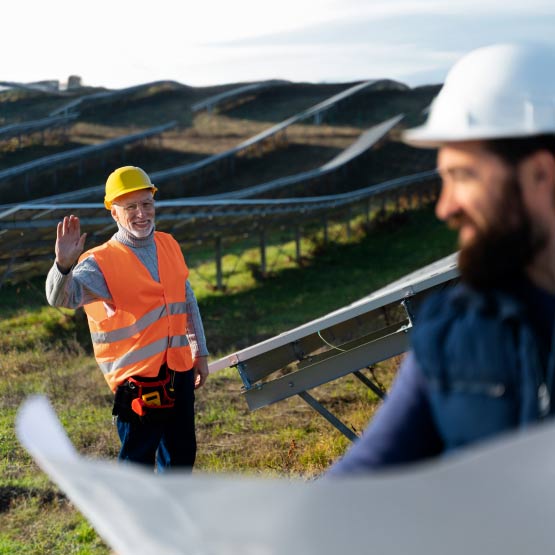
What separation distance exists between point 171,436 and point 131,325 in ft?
1.94

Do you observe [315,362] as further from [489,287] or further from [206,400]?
[489,287]

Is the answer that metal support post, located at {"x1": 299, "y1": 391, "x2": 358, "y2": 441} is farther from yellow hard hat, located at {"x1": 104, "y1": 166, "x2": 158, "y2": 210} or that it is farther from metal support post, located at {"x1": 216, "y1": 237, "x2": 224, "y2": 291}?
metal support post, located at {"x1": 216, "y1": 237, "x2": 224, "y2": 291}

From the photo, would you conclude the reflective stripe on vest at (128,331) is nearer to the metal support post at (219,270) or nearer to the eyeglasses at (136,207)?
the eyeglasses at (136,207)

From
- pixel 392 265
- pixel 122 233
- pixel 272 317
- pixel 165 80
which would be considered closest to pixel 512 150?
pixel 122 233

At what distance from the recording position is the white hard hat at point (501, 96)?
1.33 meters

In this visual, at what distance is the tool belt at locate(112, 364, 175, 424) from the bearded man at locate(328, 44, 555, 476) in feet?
10.5

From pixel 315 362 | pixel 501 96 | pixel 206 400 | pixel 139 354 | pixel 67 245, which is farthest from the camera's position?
pixel 206 400

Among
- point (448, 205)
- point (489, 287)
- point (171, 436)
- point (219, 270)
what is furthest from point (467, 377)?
point (219, 270)

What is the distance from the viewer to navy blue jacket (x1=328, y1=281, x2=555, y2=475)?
1.25 meters

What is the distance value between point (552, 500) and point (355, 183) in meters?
29.8

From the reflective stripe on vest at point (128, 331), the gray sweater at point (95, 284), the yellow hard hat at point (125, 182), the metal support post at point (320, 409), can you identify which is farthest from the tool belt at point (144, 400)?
the yellow hard hat at point (125, 182)

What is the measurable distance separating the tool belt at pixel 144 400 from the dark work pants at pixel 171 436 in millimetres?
47

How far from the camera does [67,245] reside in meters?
4.30

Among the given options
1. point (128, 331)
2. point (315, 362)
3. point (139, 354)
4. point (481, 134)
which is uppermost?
point (481, 134)
